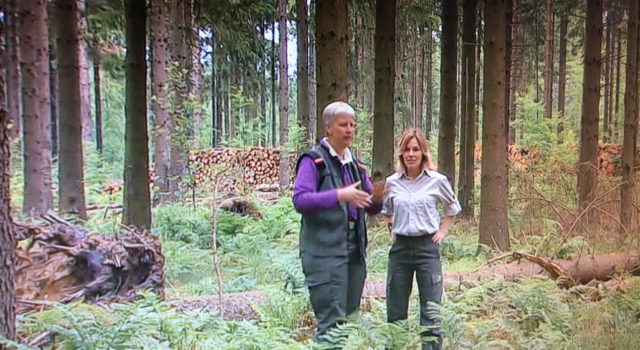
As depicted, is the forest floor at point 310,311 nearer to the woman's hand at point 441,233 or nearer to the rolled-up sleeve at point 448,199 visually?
→ the woman's hand at point 441,233

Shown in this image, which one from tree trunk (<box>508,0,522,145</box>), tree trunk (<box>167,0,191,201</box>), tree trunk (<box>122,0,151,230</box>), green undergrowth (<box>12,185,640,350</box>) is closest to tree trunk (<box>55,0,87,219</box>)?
tree trunk (<box>122,0,151,230</box>)

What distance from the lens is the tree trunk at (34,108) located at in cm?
814

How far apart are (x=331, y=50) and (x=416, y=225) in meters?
3.03

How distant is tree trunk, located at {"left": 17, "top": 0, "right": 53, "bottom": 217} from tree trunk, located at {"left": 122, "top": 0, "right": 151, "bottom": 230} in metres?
2.57

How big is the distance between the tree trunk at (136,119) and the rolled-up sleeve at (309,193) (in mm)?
4283

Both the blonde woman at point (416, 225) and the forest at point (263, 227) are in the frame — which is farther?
the forest at point (263, 227)

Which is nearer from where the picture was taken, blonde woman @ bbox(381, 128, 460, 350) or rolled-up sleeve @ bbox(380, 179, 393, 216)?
blonde woman @ bbox(381, 128, 460, 350)

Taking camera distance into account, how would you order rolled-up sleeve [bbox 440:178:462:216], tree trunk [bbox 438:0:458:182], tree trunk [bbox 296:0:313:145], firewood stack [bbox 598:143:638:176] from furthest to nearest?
tree trunk [bbox 296:0:313:145] → firewood stack [bbox 598:143:638:176] → tree trunk [bbox 438:0:458:182] → rolled-up sleeve [bbox 440:178:462:216]

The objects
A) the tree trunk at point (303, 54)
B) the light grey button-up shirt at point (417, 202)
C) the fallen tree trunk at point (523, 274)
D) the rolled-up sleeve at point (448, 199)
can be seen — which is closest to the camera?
the light grey button-up shirt at point (417, 202)

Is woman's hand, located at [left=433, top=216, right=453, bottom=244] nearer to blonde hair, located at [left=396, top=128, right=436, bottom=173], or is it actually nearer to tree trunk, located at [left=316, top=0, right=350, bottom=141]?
blonde hair, located at [left=396, top=128, right=436, bottom=173]

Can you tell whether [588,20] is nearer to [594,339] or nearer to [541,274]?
[541,274]

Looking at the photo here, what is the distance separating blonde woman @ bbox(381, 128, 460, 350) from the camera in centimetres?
329

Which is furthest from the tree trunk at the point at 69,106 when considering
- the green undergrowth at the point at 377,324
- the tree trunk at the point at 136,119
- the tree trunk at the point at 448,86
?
the tree trunk at the point at 448,86

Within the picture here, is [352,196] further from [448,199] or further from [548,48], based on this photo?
[548,48]
